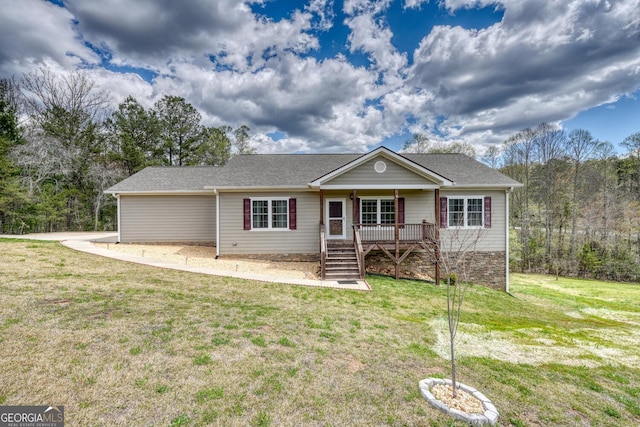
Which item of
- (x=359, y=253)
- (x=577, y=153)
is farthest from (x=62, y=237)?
(x=577, y=153)

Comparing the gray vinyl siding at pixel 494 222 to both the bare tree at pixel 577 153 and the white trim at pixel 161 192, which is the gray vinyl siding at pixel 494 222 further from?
the bare tree at pixel 577 153

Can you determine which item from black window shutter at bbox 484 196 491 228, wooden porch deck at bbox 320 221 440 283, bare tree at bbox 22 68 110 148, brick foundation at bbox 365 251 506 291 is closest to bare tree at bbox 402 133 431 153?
black window shutter at bbox 484 196 491 228

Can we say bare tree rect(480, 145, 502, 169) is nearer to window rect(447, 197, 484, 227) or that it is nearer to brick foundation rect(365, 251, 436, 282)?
window rect(447, 197, 484, 227)

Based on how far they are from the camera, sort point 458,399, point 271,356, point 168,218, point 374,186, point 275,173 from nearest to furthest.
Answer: point 458,399, point 271,356, point 374,186, point 275,173, point 168,218

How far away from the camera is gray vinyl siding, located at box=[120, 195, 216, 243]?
1388cm

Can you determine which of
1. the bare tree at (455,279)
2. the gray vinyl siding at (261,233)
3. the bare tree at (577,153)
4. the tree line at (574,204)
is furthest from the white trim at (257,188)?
the bare tree at (577,153)

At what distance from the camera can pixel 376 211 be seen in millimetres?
12742

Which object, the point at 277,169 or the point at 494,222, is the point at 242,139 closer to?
the point at 277,169

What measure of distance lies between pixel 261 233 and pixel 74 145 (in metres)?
21.1

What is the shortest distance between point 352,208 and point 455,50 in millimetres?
11299

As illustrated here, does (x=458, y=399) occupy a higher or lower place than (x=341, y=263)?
lower

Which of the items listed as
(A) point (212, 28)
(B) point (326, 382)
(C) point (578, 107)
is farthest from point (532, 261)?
(A) point (212, 28)

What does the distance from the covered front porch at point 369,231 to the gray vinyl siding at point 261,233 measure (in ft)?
3.12

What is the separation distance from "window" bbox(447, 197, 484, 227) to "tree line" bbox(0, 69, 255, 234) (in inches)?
981
